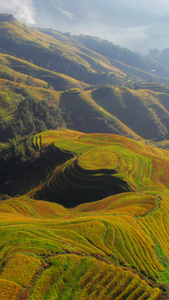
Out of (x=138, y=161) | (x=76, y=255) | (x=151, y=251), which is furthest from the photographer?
(x=138, y=161)

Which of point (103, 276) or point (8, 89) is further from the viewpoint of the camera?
point (8, 89)

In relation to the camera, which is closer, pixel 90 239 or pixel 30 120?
pixel 90 239

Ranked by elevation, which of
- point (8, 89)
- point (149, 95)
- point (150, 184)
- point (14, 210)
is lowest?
point (14, 210)

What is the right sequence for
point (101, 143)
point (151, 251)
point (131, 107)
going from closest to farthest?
1. point (151, 251)
2. point (101, 143)
3. point (131, 107)

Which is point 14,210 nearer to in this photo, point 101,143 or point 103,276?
point 103,276

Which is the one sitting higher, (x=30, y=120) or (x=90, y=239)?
(x=90, y=239)

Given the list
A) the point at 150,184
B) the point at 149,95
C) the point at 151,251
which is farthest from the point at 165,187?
the point at 149,95

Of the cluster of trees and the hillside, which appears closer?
the hillside

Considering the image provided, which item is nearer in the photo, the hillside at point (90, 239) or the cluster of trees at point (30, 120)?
the hillside at point (90, 239)
